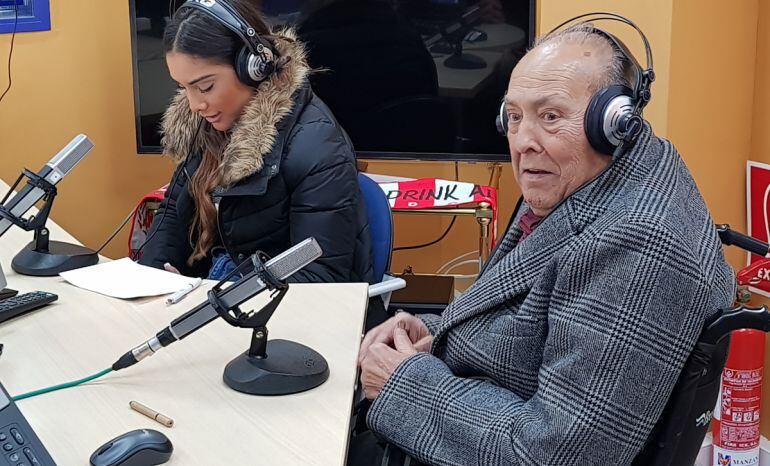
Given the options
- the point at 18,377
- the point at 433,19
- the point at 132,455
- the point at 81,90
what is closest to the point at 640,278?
the point at 132,455

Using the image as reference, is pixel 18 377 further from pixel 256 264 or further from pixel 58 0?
pixel 58 0

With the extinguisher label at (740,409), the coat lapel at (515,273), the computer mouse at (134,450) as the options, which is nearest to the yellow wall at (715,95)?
the extinguisher label at (740,409)

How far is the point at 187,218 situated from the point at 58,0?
4.41 feet

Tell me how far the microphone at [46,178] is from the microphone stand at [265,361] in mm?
663

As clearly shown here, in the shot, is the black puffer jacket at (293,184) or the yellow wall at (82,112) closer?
the black puffer jacket at (293,184)

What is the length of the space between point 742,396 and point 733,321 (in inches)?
52.1

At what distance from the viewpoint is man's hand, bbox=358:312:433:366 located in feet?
5.25

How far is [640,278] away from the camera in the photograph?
1.16 m

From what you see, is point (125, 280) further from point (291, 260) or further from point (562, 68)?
point (562, 68)

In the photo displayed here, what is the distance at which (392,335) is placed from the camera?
1643 millimetres

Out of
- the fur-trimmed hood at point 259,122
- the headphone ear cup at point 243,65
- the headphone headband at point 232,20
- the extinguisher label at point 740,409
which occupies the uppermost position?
the headphone headband at point 232,20

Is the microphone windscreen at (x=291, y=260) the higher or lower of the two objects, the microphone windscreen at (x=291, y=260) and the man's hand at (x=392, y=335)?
the higher

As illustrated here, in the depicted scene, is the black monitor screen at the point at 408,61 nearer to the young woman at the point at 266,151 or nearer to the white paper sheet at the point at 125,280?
the young woman at the point at 266,151

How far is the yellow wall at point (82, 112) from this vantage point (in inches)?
132
